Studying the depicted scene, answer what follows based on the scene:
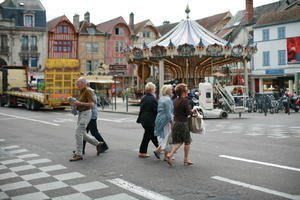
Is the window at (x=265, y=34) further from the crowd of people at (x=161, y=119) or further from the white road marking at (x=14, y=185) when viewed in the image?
the white road marking at (x=14, y=185)

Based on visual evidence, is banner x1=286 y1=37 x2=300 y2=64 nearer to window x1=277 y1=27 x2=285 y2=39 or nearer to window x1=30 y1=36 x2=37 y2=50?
window x1=277 y1=27 x2=285 y2=39

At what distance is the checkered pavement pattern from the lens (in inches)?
205

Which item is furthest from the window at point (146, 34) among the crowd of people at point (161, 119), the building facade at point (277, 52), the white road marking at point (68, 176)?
the white road marking at point (68, 176)

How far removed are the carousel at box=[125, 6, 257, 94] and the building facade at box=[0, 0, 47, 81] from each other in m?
26.4

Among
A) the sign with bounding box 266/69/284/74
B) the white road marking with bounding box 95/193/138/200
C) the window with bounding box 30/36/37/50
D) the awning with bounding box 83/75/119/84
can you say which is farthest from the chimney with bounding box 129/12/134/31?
the white road marking with bounding box 95/193/138/200

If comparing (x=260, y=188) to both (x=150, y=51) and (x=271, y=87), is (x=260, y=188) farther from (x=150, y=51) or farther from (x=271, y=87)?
(x=271, y=87)

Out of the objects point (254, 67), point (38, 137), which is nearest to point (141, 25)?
point (254, 67)

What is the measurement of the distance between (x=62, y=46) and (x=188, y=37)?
3169 centimetres

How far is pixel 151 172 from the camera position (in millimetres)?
6559

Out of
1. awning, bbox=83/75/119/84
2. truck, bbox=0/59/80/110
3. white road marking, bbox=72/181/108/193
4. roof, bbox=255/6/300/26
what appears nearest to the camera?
white road marking, bbox=72/181/108/193

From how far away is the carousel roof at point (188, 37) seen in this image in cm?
2455

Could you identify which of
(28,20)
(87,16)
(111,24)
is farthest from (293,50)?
(87,16)

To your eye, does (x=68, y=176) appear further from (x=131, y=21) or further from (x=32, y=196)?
(x=131, y=21)

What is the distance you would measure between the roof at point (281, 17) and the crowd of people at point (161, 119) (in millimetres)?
36131
